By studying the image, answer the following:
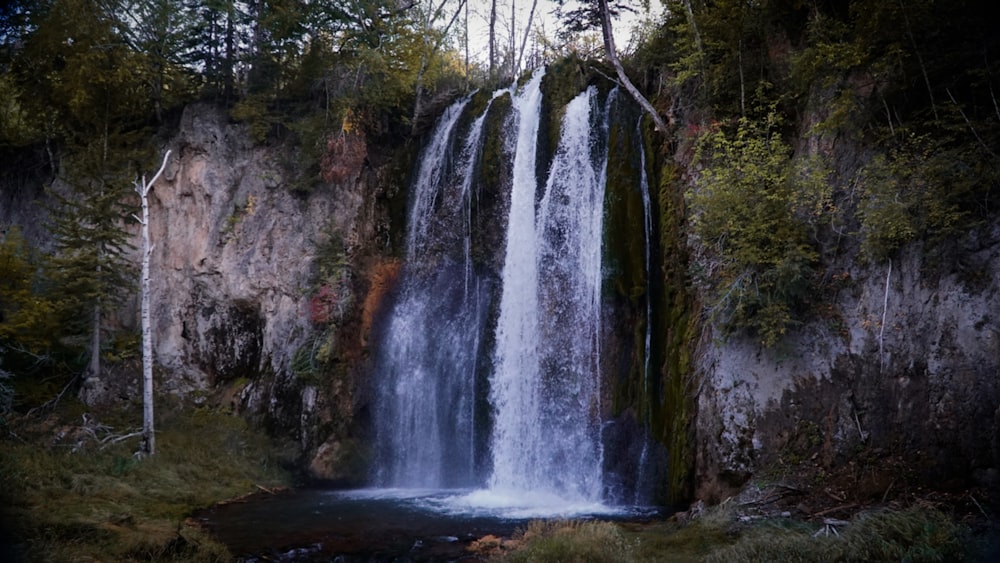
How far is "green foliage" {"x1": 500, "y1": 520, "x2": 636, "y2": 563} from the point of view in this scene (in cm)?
739

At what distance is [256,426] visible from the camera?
17.5 metres

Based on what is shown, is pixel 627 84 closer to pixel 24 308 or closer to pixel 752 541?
pixel 752 541

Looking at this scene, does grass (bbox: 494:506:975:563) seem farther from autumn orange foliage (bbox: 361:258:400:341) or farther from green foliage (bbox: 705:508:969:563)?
autumn orange foliage (bbox: 361:258:400:341)

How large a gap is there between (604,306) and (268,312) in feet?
34.9

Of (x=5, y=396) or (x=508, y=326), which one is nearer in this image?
(x=5, y=396)

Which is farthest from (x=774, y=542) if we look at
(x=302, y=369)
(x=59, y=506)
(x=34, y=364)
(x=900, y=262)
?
(x=34, y=364)

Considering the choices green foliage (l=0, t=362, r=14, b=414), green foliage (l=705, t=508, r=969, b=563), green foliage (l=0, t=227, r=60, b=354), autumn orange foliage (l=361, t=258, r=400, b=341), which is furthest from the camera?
autumn orange foliage (l=361, t=258, r=400, b=341)

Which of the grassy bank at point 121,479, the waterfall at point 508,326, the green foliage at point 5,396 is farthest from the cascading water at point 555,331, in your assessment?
the green foliage at point 5,396

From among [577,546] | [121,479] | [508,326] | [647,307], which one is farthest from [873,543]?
[121,479]

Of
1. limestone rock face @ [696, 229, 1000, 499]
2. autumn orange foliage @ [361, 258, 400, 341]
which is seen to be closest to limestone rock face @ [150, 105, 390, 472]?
autumn orange foliage @ [361, 258, 400, 341]

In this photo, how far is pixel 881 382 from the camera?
29.6 ft

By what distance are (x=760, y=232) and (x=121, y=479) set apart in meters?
13.7

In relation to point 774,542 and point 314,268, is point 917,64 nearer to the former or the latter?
point 774,542

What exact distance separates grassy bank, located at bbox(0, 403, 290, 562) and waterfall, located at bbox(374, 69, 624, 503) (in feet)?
13.1
